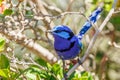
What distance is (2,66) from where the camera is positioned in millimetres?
1478

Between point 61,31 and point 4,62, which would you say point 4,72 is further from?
point 61,31

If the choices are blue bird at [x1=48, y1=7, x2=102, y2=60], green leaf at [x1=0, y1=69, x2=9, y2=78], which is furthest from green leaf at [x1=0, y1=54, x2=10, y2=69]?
blue bird at [x1=48, y1=7, x2=102, y2=60]

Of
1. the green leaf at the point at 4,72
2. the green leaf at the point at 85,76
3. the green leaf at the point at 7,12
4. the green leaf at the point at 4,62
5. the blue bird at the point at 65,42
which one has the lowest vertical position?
the green leaf at the point at 85,76

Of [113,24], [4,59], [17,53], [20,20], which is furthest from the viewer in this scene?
[113,24]

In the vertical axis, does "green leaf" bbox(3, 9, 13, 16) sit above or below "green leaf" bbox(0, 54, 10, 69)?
above

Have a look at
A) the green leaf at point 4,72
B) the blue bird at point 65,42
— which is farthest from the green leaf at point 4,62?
the blue bird at point 65,42

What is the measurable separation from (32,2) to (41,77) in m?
0.92

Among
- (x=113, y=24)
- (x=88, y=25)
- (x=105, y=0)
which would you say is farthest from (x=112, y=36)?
(x=88, y=25)

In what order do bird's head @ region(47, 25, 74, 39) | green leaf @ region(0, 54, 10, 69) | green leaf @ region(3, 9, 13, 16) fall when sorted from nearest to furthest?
1. bird's head @ region(47, 25, 74, 39)
2. green leaf @ region(0, 54, 10, 69)
3. green leaf @ region(3, 9, 13, 16)

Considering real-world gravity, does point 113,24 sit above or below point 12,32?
below

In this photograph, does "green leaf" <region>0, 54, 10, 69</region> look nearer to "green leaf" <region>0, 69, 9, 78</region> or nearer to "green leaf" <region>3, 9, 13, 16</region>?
"green leaf" <region>0, 69, 9, 78</region>

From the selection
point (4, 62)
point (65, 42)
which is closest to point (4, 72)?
point (4, 62)

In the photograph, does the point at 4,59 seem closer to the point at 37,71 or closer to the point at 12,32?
the point at 37,71

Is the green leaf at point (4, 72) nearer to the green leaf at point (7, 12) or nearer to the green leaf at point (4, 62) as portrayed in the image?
the green leaf at point (4, 62)
